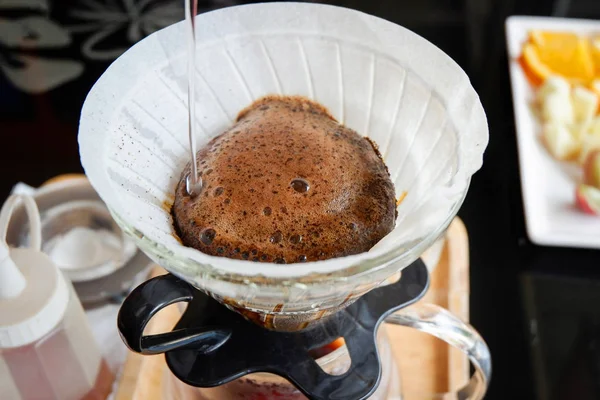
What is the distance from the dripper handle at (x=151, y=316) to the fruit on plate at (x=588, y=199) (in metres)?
0.74

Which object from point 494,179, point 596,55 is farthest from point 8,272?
point 596,55

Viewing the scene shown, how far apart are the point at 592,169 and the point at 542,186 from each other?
0.29 feet

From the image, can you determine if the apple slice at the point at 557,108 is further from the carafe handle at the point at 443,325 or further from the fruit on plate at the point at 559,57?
the carafe handle at the point at 443,325

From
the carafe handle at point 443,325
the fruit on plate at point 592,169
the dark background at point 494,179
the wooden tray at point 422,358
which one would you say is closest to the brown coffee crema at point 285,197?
the carafe handle at point 443,325

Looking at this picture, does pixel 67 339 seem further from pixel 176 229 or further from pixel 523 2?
pixel 523 2

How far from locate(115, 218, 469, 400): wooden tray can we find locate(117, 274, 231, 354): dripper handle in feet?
0.60

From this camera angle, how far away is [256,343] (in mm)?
548

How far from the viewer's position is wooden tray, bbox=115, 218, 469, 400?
696 millimetres

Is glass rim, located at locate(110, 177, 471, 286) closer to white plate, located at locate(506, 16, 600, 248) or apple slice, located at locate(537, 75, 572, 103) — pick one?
white plate, located at locate(506, 16, 600, 248)

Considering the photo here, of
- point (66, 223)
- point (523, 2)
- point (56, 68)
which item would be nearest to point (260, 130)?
point (66, 223)

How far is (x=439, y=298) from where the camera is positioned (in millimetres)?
799

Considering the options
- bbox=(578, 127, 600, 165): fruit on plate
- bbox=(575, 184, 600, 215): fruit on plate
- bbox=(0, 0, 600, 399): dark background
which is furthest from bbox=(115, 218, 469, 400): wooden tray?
bbox=(578, 127, 600, 165): fruit on plate

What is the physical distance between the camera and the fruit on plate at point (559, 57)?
1299mm

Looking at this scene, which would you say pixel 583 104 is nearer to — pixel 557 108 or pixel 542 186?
pixel 557 108
